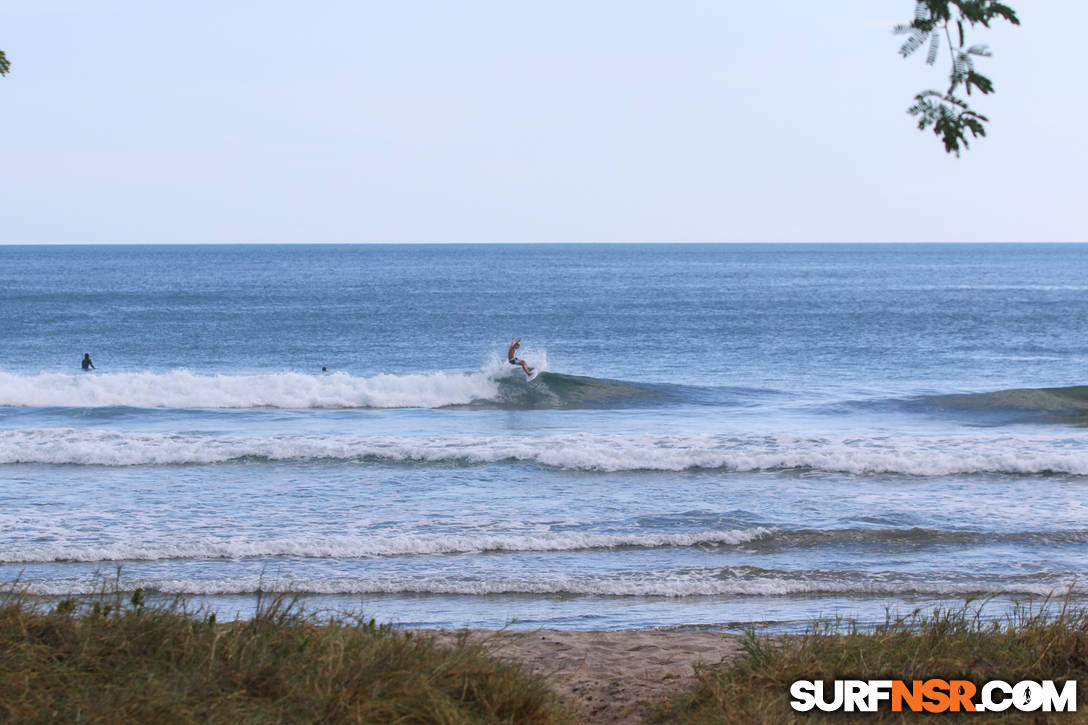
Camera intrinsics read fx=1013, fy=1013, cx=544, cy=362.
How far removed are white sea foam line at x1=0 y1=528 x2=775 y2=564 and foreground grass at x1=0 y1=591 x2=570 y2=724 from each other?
6.24m

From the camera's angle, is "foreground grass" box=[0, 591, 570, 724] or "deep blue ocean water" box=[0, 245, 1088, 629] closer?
"foreground grass" box=[0, 591, 570, 724]

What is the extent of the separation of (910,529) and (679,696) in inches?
327

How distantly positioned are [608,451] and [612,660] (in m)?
11.0

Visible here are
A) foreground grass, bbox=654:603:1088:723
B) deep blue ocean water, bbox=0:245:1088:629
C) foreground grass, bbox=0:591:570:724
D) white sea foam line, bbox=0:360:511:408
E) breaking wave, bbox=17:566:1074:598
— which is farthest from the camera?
white sea foam line, bbox=0:360:511:408

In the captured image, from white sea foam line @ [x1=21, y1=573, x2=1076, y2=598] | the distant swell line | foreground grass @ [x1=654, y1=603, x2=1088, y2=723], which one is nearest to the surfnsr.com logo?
foreground grass @ [x1=654, y1=603, x2=1088, y2=723]

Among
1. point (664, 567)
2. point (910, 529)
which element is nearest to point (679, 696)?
point (664, 567)

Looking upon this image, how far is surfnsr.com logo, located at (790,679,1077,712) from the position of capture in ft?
19.0

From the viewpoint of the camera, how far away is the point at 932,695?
19.4 ft

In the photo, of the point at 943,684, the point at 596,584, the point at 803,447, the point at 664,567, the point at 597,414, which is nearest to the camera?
the point at 943,684

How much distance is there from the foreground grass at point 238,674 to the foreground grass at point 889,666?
40.6 inches

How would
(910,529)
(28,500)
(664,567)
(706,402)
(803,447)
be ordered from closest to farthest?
(664,567) < (910,529) < (28,500) < (803,447) < (706,402)

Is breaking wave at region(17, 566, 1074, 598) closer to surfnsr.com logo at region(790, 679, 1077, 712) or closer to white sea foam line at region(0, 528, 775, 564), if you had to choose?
white sea foam line at region(0, 528, 775, 564)

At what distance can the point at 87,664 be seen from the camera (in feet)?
18.3

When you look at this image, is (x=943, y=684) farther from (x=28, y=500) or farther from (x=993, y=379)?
(x=993, y=379)
